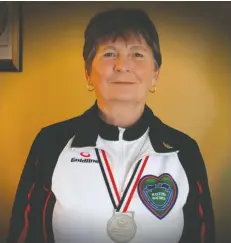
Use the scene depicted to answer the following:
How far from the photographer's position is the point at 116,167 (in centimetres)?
111

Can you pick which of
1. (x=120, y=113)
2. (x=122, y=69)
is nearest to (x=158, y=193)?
(x=120, y=113)

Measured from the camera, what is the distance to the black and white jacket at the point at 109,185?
110 centimetres

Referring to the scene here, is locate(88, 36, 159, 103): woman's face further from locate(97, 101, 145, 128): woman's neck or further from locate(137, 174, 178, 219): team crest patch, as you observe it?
locate(137, 174, 178, 219): team crest patch

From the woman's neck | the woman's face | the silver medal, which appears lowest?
the silver medal

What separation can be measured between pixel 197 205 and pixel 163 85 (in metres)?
Result: 0.35

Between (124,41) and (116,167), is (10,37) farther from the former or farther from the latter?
(116,167)

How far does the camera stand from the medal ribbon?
1095 millimetres

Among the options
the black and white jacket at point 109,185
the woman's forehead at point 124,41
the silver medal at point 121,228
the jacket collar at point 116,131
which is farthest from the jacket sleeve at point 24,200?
the woman's forehead at point 124,41

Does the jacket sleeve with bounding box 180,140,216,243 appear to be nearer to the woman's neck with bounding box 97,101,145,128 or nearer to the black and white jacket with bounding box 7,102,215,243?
the black and white jacket with bounding box 7,102,215,243

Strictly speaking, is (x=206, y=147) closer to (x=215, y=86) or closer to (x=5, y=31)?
(x=215, y=86)

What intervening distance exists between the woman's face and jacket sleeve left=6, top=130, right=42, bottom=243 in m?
0.27

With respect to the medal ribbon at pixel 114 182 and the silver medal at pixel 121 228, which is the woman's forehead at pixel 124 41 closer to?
the medal ribbon at pixel 114 182

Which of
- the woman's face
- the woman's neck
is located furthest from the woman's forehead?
the woman's neck

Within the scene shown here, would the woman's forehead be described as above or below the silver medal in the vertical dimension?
above
